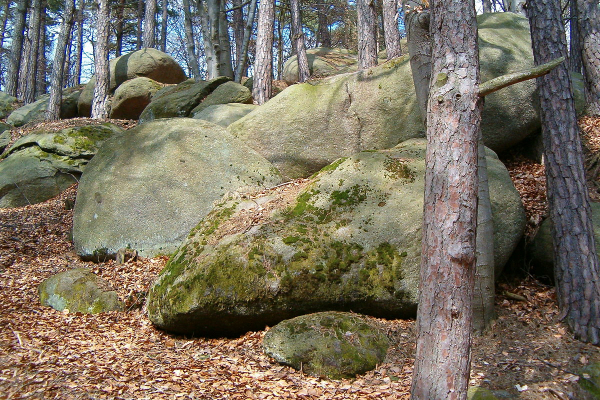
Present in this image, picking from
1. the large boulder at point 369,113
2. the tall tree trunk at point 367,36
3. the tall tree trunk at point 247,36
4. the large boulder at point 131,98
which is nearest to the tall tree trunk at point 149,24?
the large boulder at point 131,98

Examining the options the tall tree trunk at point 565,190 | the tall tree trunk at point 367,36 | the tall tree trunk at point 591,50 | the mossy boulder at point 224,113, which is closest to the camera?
the tall tree trunk at point 565,190

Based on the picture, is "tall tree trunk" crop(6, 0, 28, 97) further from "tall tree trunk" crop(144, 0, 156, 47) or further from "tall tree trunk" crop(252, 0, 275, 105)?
"tall tree trunk" crop(252, 0, 275, 105)

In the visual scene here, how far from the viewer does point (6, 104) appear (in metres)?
20.5

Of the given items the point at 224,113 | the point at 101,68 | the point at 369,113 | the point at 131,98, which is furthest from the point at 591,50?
the point at 101,68

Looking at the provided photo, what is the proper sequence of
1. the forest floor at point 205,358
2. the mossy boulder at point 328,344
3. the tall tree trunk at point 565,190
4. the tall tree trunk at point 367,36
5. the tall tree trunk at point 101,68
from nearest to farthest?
the forest floor at point 205,358 < the mossy boulder at point 328,344 < the tall tree trunk at point 565,190 < the tall tree trunk at point 367,36 < the tall tree trunk at point 101,68

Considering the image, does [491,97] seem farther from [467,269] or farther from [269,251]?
[467,269]

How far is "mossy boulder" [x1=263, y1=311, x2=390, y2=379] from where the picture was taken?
4.44m

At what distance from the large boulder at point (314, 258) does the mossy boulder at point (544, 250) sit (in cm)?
49

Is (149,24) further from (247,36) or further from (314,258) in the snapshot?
(314,258)

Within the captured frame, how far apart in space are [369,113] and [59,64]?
11.8m

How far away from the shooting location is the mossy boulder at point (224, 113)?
33.1 ft

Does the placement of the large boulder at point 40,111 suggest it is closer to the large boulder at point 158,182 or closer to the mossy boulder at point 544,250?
the large boulder at point 158,182

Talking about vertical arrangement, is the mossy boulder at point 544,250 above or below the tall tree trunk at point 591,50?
below

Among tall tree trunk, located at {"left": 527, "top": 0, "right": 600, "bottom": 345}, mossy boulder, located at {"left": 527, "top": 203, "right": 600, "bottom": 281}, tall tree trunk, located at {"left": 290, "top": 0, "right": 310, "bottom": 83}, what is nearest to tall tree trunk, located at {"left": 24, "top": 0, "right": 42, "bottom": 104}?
tall tree trunk, located at {"left": 290, "top": 0, "right": 310, "bottom": 83}
